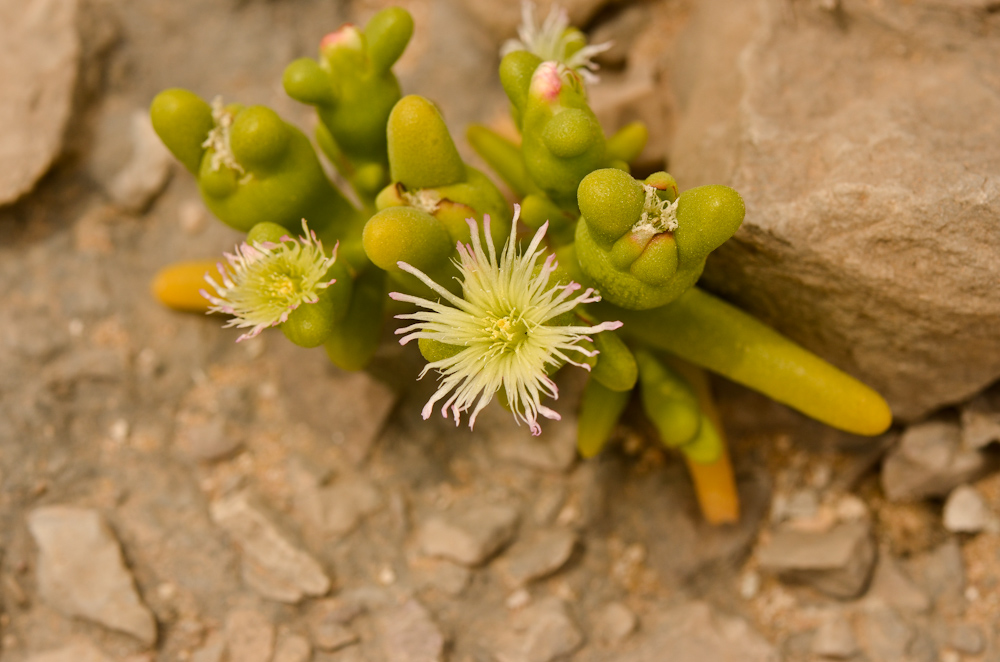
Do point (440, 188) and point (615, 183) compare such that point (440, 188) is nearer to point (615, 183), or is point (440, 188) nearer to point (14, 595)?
point (615, 183)

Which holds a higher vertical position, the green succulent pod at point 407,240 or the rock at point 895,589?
the green succulent pod at point 407,240

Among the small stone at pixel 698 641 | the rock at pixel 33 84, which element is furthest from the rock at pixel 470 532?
the rock at pixel 33 84

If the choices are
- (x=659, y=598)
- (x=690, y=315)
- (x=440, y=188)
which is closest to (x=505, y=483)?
(x=659, y=598)

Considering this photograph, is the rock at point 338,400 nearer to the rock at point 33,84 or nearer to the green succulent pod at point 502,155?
the green succulent pod at point 502,155

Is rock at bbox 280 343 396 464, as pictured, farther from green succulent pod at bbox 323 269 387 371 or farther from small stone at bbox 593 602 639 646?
small stone at bbox 593 602 639 646

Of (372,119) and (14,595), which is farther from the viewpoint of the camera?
(14,595)
